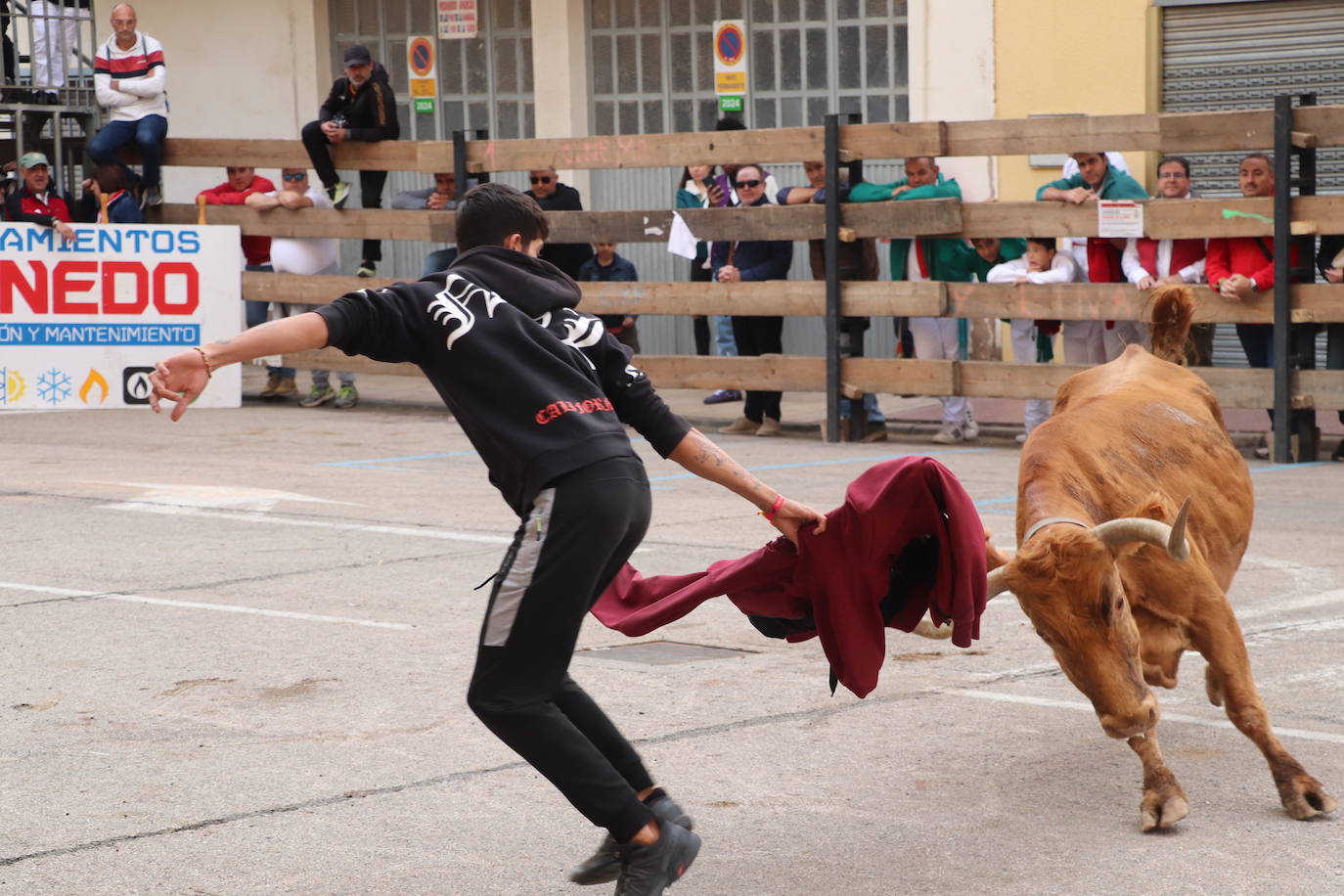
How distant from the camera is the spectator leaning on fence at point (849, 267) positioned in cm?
1499

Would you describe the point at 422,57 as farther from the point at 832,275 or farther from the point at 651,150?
the point at 832,275

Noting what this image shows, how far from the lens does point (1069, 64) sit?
17.3 m

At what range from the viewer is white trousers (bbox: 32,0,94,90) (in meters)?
18.9

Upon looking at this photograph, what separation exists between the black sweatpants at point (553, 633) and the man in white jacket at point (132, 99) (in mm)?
13871

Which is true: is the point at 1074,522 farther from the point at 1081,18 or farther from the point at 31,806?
the point at 1081,18

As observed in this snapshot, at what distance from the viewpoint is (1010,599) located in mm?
8898

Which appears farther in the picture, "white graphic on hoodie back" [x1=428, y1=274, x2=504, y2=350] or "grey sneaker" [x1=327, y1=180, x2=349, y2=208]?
"grey sneaker" [x1=327, y1=180, x2=349, y2=208]

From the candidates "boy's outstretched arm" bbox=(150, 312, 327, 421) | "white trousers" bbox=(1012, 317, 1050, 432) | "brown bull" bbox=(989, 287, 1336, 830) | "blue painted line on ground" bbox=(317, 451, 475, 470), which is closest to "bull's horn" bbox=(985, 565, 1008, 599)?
"brown bull" bbox=(989, 287, 1336, 830)

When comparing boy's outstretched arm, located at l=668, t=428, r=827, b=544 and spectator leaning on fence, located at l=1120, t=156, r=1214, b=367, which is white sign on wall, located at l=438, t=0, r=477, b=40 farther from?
boy's outstretched arm, located at l=668, t=428, r=827, b=544

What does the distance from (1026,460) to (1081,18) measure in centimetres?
1196

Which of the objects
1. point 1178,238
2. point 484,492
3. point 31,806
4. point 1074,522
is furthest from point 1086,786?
point 1178,238

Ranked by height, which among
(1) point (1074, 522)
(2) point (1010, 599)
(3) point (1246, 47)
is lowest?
(2) point (1010, 599)

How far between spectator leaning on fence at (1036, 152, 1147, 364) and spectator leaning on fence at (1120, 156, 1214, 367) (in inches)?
7.2

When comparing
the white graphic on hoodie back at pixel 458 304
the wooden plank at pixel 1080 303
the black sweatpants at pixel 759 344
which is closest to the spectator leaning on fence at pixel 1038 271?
the wooden plank at pixel 1080 303
